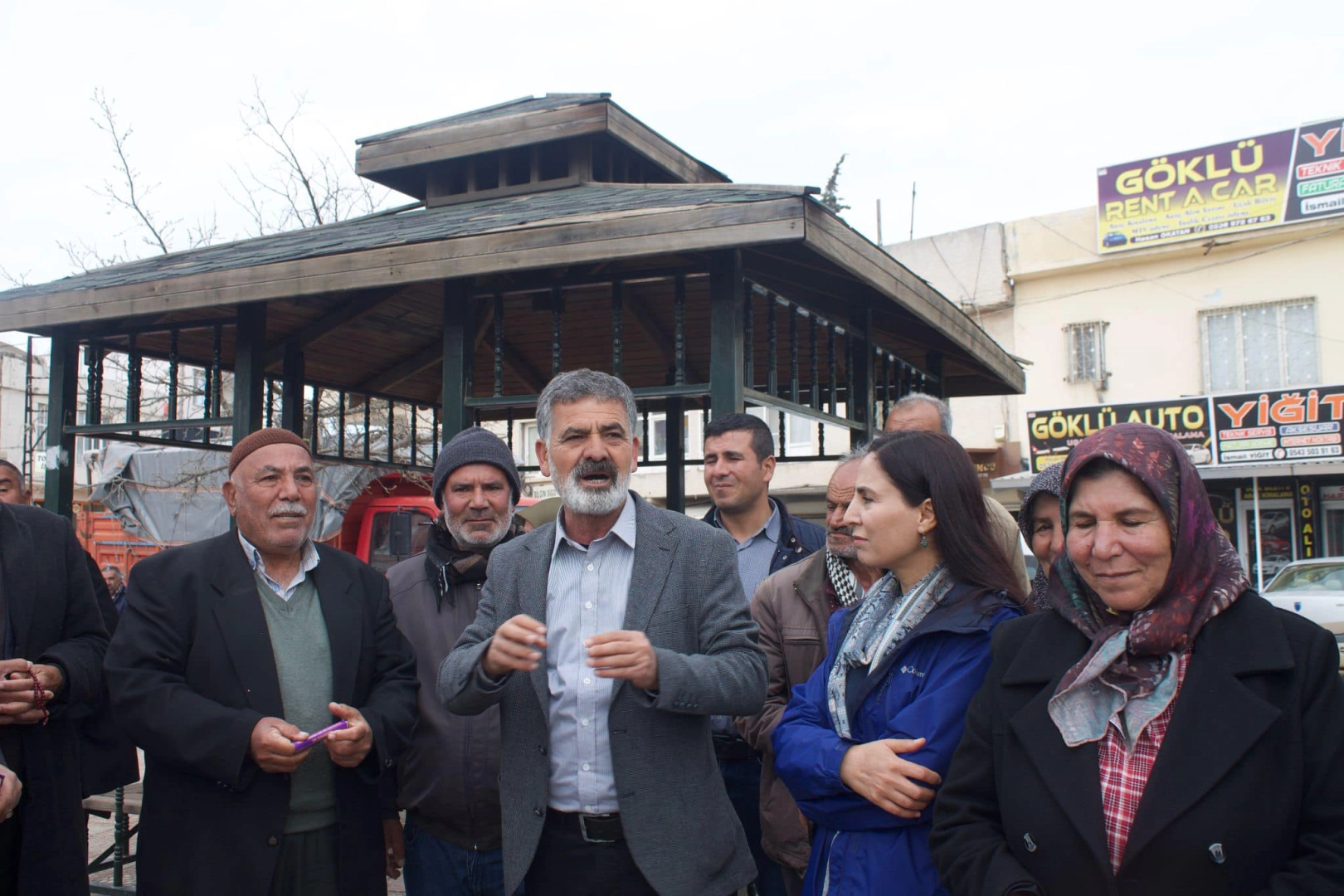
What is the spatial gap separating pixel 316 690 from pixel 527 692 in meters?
0.80

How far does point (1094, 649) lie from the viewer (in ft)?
6.57

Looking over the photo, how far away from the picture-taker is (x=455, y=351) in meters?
5.57

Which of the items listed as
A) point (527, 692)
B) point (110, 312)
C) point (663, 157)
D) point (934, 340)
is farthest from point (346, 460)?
point (527, 692)

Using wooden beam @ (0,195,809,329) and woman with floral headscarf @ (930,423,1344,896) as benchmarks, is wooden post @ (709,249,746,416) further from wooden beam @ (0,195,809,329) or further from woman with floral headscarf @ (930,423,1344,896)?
woman with floral headscarf @ (930,423,1344,896)

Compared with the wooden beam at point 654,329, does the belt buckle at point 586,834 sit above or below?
below

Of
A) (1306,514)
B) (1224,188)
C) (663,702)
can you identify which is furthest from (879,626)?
(1224,188)

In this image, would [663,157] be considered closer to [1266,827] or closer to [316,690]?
[316,690]

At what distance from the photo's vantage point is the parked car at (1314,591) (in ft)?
41.0

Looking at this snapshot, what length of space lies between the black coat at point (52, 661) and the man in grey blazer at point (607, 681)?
56.4 inches

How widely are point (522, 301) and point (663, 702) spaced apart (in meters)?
5.18

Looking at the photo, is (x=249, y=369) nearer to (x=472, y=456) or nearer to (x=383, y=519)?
(x=472, y=456)

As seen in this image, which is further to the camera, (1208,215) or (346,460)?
(1208,215)

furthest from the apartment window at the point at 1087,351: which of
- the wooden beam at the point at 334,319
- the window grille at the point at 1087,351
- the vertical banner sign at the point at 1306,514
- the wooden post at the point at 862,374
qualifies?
the wooden beam at the point at 334,319

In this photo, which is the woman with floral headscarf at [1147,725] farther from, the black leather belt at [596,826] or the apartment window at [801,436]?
the apartment window at [801,436]
